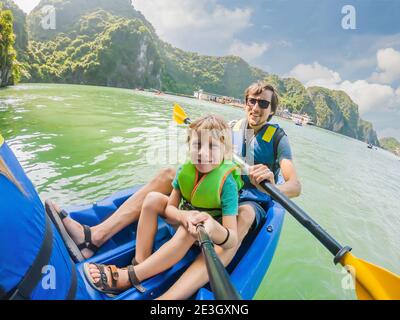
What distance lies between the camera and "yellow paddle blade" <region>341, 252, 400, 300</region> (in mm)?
1404

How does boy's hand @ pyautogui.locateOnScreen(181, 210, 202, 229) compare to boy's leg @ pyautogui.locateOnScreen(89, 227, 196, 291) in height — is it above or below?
above

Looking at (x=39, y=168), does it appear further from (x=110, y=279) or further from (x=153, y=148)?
(x=110, y=279)

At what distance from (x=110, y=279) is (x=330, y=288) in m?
2.58

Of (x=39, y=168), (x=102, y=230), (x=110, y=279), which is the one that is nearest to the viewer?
(x=110, y=279)

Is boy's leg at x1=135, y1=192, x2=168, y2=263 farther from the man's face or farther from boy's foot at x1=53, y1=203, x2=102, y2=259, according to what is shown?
the man's face

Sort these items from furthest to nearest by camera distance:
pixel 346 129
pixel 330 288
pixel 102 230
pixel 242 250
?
pixel 346 129 < pixel 330 288 < pixel 242 250 < pixel 102 230

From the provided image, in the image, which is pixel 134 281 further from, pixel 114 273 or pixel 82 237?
pixel 82 237

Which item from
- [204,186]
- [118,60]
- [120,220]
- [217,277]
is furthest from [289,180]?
[118,60]

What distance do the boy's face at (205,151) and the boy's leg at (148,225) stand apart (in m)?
0.37

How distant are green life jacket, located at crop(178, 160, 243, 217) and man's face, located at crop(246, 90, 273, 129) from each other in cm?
100

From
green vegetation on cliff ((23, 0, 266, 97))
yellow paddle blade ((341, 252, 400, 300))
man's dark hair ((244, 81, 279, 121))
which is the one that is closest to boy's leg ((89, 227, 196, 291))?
yellow paddle blade ((341, 252, 400, 300))

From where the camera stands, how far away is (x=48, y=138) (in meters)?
6.47

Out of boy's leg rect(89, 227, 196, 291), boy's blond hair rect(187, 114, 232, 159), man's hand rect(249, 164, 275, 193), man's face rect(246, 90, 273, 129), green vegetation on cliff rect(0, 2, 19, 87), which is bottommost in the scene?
boy's leg rect(89, 227, 196, 291)
